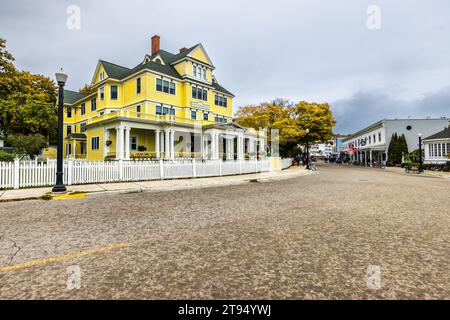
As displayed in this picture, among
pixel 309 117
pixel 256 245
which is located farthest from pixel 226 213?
pixel 309 117

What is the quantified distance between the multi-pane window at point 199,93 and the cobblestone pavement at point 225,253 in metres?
23.5

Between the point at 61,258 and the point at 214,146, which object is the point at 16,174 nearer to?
the point at 61,258

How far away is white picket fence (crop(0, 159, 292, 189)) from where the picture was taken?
976 centimetres

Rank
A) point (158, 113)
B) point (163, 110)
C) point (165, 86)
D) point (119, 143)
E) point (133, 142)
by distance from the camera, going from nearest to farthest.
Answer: point (119, 143), point (133, 142), point (158, 113), point (163, 110), point (165, 86)

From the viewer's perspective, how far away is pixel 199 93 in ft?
92.5

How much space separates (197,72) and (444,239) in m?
28.4

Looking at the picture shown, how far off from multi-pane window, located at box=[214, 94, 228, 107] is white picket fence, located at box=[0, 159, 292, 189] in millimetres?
15081

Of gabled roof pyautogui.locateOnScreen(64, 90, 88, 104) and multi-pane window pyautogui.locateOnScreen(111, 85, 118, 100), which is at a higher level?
gabled roof pyautogui.locateOnScreen(64, 90, 88, 104)

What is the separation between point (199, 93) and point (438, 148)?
3353 centimetres

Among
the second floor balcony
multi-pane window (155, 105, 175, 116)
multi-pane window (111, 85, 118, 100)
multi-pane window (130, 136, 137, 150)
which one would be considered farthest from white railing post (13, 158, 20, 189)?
multi-pane window (111, 85, 118, 100)

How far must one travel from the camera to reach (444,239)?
4062 mm

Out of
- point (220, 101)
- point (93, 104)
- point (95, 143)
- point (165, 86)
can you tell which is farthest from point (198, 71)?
point (95, 143)

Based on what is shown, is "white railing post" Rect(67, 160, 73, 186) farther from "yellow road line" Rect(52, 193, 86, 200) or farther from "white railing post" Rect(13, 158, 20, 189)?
"yellow road line" Rect(52, 193, 86, 200)
